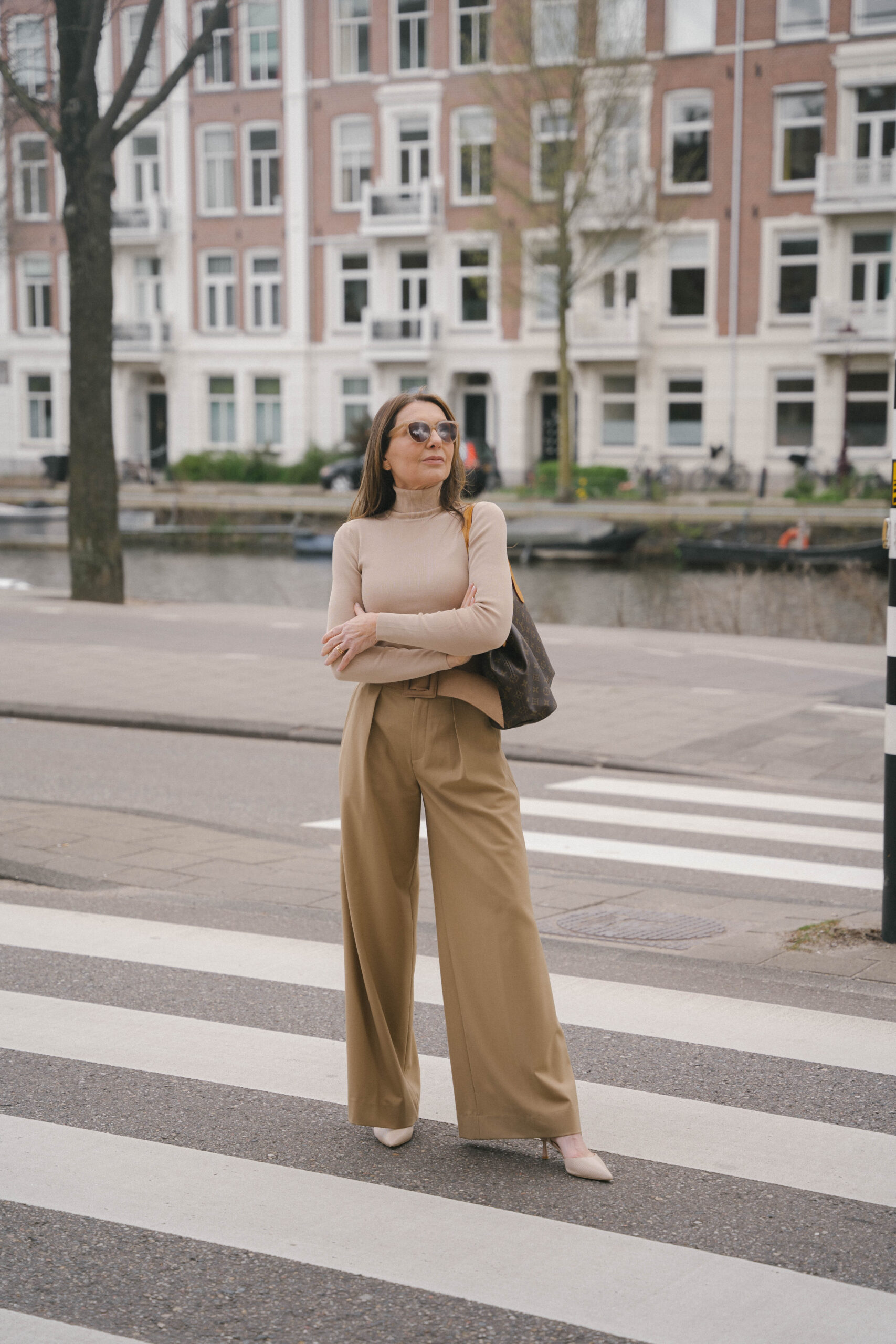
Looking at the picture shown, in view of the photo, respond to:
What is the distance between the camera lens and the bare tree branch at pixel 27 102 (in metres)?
16.0

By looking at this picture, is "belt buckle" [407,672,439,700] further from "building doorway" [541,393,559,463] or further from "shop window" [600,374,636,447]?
"building doorway" [541,393,559,463]

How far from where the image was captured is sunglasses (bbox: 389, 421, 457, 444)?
3.61 metres

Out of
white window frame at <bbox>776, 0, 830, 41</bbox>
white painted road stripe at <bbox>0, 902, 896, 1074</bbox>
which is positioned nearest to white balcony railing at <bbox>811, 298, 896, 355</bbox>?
white window frame at <bbox>776, 0, 830, 41</bbox>

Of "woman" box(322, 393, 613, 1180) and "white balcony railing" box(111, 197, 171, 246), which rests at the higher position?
"white balcony railing" box(111, 197, 171, 246)

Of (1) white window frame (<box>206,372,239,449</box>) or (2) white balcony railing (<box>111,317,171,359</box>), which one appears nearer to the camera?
(2) white balcony railing (<box>111,317,171,359</box>)

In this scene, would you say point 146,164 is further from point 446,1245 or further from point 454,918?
point 446,1245

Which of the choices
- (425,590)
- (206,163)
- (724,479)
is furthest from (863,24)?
(425,590)

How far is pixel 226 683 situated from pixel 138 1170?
851 centimetres

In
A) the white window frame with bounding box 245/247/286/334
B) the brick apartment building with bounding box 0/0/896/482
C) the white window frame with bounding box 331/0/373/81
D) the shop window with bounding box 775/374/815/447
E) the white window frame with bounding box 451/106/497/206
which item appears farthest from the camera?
the white window frame with bounding box 245/247/286/334

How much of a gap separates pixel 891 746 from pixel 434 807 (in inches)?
89.6

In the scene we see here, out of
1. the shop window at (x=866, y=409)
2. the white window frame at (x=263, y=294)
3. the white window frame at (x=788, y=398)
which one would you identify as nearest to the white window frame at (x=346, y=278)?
the white window frame at (x=263, y=294)

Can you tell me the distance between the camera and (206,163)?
4875 cm

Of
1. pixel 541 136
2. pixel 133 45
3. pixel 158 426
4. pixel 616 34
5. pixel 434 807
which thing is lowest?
pixel 434 807

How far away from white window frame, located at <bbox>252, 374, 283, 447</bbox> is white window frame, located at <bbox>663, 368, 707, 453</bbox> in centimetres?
1238
